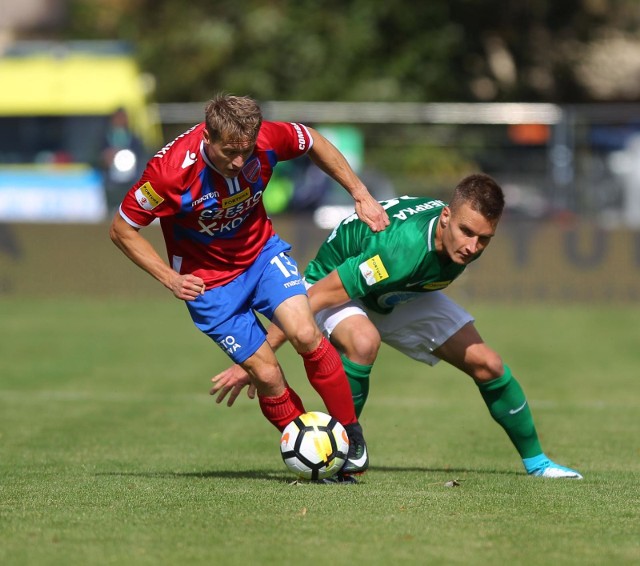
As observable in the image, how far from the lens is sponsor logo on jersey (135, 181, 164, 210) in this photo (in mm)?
6547

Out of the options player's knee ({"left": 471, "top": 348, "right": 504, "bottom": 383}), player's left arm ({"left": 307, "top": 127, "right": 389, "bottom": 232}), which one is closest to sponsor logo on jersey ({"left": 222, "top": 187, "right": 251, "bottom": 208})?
player's left arm ({"left": 307, "top": 127, "right": 389, "bottom": 232})

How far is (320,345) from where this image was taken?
6.84 m

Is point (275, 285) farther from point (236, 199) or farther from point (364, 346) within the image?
point (364, 346)

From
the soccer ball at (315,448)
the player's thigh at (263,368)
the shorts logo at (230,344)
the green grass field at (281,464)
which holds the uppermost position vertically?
the shorts logo at (230,344)

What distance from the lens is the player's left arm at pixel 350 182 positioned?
6973 mm

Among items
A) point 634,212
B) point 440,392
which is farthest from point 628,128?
point 440,392

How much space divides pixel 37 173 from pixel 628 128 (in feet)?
33.0

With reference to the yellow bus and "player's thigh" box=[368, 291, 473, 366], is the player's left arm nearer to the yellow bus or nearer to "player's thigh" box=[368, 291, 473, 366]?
"player's thigh" box=[368, 291, 473, 366]

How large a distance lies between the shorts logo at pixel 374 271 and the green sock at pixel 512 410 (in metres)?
1.04

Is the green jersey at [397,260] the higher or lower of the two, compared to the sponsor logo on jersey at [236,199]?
lower

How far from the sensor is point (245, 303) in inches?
277

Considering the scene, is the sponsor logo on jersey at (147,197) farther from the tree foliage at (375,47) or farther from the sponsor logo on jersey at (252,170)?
the tree foliage at (375,47)

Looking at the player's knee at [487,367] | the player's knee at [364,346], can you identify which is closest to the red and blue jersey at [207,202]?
the player's knee at [364,346]

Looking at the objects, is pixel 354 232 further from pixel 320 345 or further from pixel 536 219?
pixel 536 219
